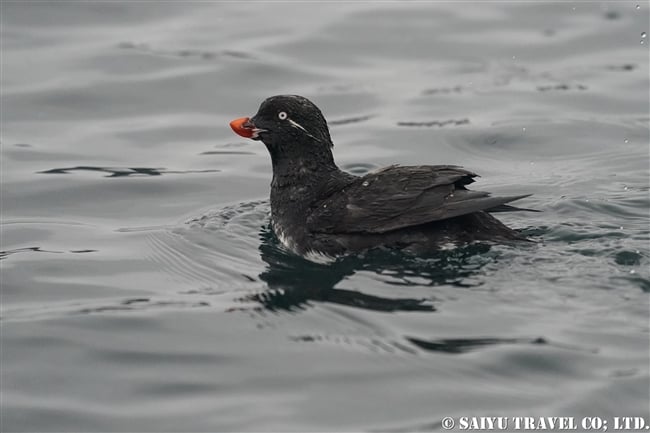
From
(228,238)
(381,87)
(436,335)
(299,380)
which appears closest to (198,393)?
(299,380)

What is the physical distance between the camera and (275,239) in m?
8.20

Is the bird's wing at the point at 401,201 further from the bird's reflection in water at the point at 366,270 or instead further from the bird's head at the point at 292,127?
the bird's head at the point at 292,127

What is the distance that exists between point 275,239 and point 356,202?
928 millimetres

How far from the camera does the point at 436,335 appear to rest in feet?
20.6

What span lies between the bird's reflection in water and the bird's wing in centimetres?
22

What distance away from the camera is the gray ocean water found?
5852 millimetres

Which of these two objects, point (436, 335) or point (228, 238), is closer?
point (436, 335)

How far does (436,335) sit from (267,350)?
92cm

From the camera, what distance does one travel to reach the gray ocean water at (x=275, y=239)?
19.2 feet

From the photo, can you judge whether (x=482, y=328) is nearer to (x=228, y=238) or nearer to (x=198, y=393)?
(x=198, y=393)

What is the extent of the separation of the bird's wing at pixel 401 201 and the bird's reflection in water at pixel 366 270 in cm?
22

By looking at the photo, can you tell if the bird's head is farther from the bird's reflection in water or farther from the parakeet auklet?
the bird's reflection in water

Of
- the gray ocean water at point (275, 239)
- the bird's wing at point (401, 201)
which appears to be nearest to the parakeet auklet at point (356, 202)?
the bird's wing at point (401, 201)

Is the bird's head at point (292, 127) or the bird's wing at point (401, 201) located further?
the bird's head at point (292, 127)
